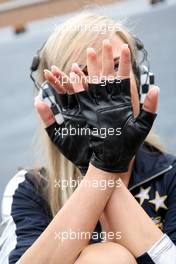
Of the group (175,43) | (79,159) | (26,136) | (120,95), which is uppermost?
(120,95)

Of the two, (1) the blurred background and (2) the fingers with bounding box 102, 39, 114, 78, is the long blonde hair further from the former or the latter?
(1) the blurred background

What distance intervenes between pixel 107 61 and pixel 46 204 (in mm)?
328

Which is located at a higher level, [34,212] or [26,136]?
[34,212]

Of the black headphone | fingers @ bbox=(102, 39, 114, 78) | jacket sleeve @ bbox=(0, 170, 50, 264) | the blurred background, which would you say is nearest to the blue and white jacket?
jacket sleeve @ bbox=(0, 170, 50, 264)

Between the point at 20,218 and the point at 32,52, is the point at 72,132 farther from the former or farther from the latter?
the point at 32,52

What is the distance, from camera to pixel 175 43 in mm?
2215

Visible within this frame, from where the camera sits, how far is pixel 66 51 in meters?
0.96

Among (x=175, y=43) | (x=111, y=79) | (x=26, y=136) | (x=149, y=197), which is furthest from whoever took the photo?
(x=175, y=43)

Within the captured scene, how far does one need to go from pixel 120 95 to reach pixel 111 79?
28 millimetres

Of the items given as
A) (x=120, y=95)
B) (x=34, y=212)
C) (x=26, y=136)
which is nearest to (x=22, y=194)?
(x=34, y=212)

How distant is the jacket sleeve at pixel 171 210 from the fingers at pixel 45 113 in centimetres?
24

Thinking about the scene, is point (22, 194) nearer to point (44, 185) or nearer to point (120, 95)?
point (44, 185)

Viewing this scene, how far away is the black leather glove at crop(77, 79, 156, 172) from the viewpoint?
32.4 inches

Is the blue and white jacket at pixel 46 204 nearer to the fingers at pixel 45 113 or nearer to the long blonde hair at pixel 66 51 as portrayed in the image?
the long blonde hair at pixel 66 51
